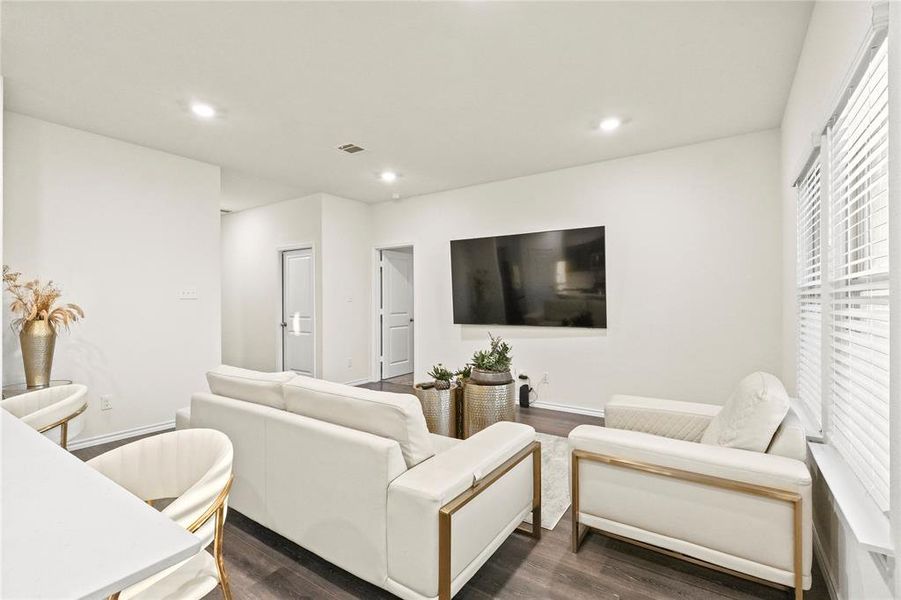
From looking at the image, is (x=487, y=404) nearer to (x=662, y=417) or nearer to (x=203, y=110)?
(x=662, y=417)

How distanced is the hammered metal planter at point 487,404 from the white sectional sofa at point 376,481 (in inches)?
33.6

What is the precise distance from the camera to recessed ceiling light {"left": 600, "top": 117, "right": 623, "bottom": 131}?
10.8 ft

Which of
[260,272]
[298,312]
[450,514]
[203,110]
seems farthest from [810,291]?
[260,272]

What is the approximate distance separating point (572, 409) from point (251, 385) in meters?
3.37

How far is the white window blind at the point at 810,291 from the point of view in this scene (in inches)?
86.6

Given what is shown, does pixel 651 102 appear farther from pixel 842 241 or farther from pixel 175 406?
pixel 175 406

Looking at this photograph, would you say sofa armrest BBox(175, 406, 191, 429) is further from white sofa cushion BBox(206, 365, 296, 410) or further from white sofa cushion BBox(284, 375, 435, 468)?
white sofa cushion BBox(284, 375, 435, 468)

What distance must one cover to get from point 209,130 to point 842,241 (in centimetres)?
423

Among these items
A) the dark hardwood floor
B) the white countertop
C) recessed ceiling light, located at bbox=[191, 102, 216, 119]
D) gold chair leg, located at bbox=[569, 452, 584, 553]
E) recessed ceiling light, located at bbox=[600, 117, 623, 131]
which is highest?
recessed ceiling light, located at bbox=[191, 102, 216, 119]

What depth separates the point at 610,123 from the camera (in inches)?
133

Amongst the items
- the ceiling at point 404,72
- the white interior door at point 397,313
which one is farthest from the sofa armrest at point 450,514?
the white interior door at point 397,313

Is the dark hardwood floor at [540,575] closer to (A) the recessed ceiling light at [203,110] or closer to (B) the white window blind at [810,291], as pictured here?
(B) the white window blind at [810,291]

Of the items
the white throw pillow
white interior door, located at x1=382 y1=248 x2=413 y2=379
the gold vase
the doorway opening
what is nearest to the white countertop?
the white throw pillow

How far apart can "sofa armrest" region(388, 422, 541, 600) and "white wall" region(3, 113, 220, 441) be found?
349 cm
